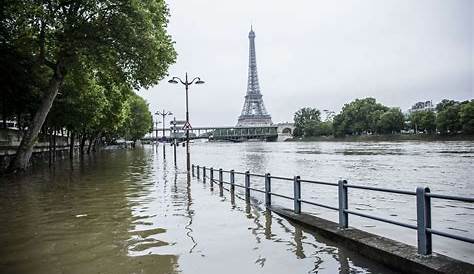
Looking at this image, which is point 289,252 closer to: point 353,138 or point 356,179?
point 356,179

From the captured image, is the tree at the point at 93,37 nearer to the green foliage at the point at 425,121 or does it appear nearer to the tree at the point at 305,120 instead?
the green foliage at the point at 425,121

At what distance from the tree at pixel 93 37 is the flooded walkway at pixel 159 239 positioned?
10.9 meters

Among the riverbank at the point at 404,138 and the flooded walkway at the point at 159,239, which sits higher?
the riverbank at the point at 404,138

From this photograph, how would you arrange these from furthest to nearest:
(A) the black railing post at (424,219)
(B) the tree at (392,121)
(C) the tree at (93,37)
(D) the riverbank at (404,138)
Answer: (B) the tree at (392,121) → (D) the riverbank at (404,138) → (C) the tree at (93,37) → (A) the black railing post at (424,219)

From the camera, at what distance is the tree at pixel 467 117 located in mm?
85625

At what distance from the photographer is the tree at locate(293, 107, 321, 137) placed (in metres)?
175

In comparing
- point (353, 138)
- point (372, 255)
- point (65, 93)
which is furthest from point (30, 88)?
point (353, 138)

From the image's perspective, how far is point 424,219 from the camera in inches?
259

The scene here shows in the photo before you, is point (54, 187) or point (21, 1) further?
point (21, 1)

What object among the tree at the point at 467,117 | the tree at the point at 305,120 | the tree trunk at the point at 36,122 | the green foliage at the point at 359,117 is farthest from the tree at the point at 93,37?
the tree at the point at 305,120

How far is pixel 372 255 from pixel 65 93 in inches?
1353

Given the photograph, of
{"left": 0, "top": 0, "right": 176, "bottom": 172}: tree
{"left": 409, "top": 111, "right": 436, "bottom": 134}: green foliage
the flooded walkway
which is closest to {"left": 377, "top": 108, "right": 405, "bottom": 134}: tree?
{"left": 409, "top": 111, "right": 436, "bottom": 134}: green foliage

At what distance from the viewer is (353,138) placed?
449ft

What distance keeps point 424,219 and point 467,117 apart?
90.2 meters
